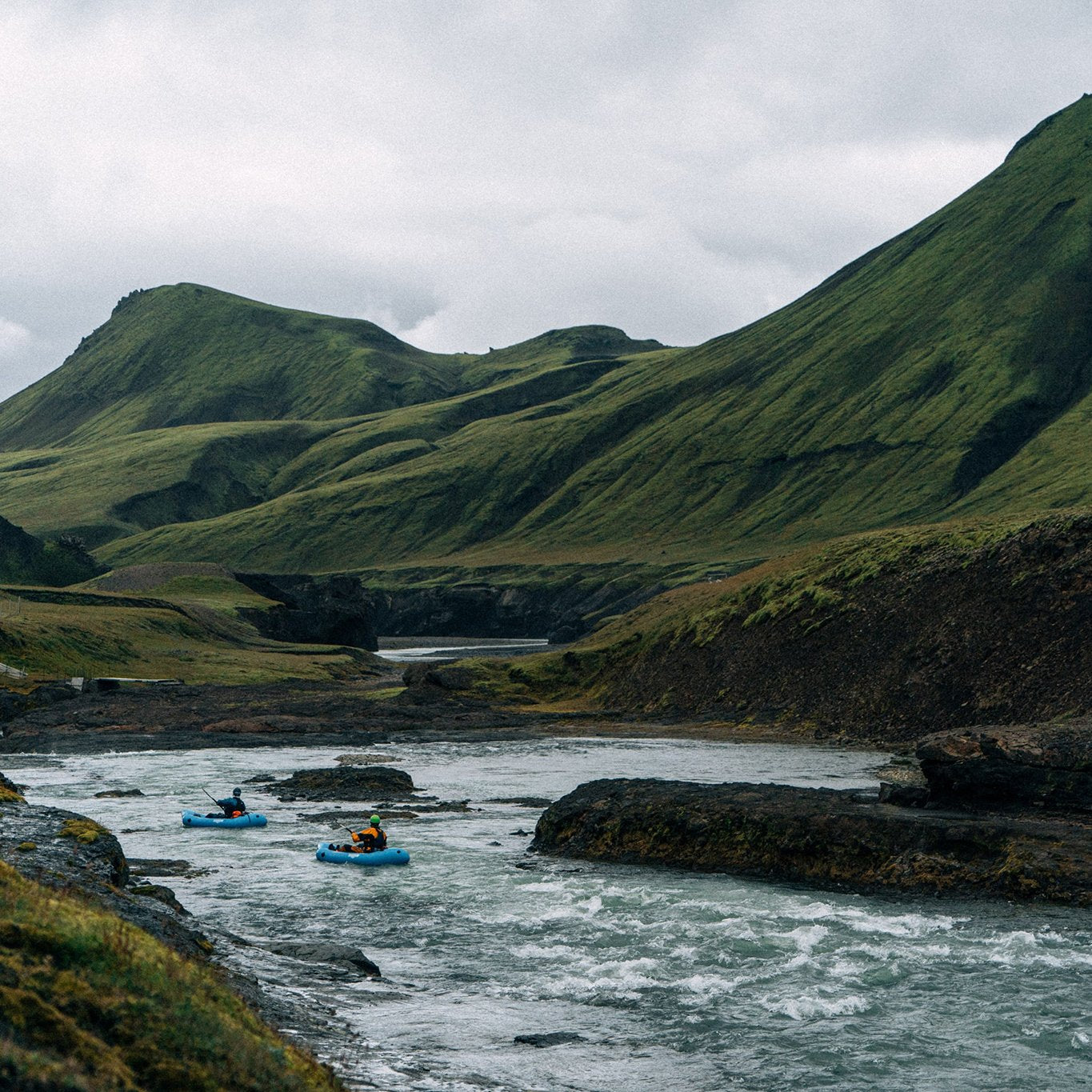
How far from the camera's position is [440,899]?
121 ft

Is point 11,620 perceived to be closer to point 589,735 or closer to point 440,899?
point 589,735

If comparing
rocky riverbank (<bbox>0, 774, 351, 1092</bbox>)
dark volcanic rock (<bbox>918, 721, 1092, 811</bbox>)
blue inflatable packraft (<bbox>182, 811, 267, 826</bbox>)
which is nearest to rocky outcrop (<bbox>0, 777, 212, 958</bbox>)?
rocky riverbank (<bbox>0, 774, 351, 1092</bbox>)

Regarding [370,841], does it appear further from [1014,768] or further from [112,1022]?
[112,1022]

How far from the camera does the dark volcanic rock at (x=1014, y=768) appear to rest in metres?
40.9

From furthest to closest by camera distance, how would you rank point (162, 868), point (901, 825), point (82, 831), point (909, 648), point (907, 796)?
point (909, 648) → point (907, 796) → point (162, 868) → point (901, 825) → point (82, 831)

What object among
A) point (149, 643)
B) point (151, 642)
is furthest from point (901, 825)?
point (151, 642)

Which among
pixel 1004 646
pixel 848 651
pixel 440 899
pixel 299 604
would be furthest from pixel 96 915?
pixel 299 604

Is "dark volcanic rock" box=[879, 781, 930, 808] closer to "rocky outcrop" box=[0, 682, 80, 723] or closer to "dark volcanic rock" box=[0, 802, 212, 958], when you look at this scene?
"dark volcanic rock" box=[0, 802, 212, 958]

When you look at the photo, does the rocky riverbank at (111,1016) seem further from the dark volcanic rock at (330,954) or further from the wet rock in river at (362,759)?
the wet rock in river at (362,759)

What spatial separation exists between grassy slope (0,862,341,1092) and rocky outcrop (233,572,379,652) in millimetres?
144960

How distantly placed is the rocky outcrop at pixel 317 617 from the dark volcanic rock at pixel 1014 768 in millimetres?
126559

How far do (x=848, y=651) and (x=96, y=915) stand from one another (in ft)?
222

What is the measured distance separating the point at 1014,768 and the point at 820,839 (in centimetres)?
804

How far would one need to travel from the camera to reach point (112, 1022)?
15.1 m
